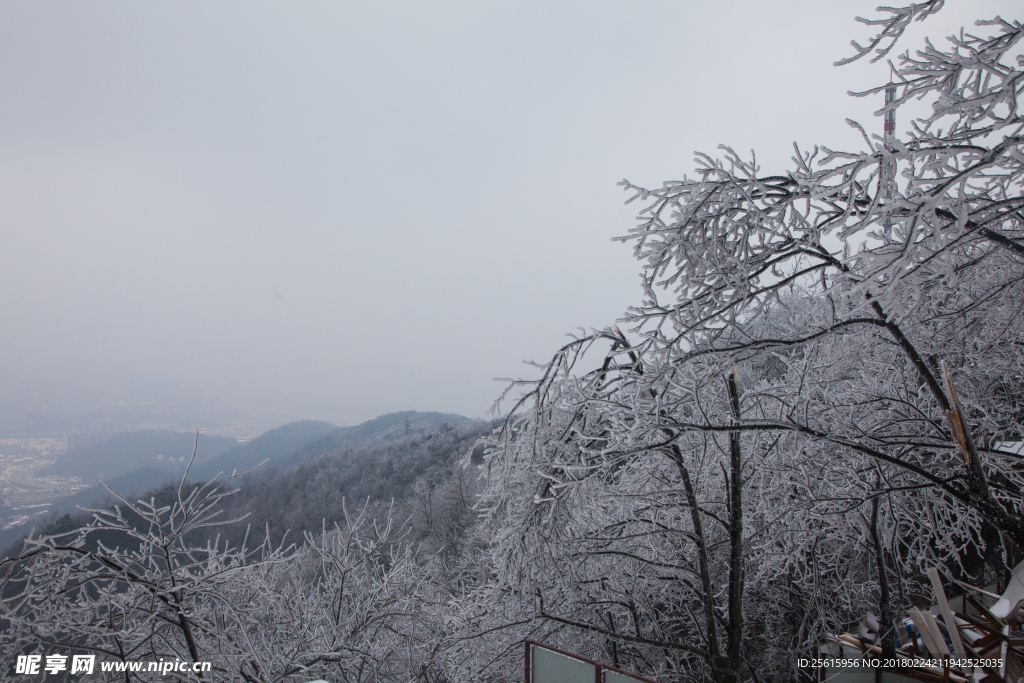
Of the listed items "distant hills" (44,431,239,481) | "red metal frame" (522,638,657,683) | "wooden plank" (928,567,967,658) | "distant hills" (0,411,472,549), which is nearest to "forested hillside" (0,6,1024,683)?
"wooden plank" (928,567,967,658)

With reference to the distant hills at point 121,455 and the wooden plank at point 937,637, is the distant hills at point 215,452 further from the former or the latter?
the wooden plank at point 937,637

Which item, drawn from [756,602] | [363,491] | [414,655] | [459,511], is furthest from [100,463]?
[756,602]

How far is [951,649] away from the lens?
3.05m

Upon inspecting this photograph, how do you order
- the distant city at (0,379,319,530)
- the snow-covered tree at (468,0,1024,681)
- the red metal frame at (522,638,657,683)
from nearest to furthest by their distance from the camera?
1. the snow-covered tree at (468,0,1024,681)
2. the red metal frame at (522,638,657,683)
3. the distant city at (0,379,319,530)

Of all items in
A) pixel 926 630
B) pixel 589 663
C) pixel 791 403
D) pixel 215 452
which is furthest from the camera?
pixel 215 452

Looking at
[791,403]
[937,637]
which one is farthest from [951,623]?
[791,403]

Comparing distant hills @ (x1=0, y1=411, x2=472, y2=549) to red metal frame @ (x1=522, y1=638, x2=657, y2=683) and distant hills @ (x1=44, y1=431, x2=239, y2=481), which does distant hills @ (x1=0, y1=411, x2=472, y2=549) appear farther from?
red metal frame @ (x1=522, y1=638, x2=657, y2=683)

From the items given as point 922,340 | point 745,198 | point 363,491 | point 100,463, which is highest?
point 745,198

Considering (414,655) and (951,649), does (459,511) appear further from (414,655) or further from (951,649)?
(951,649)

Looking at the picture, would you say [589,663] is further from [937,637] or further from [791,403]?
[791,403]

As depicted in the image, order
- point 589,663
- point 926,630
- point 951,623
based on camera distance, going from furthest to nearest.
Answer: point 589,663 → point 926,630 → point 951,623

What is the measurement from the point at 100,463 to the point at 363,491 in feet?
71.8

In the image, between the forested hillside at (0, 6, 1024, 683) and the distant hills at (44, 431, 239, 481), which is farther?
the distant hills at (44, 431, 239, 481)

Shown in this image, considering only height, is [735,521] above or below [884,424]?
below
